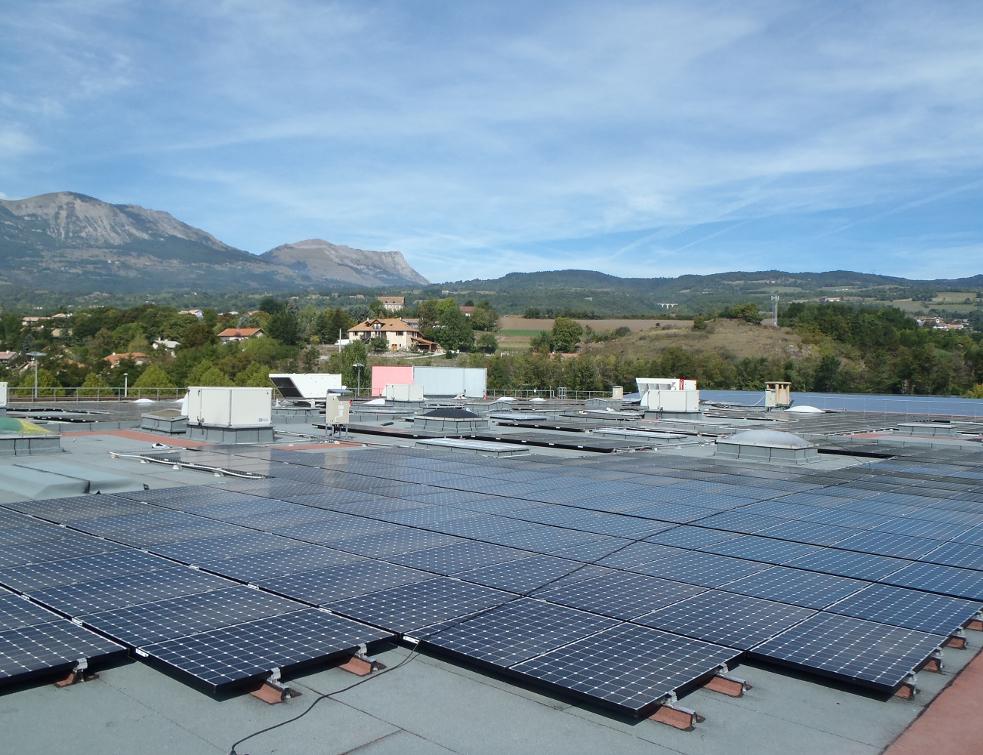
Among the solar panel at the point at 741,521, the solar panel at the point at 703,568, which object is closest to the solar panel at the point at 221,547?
the solar panel at the point at 703,568

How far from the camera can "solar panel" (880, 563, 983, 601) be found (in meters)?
12.9

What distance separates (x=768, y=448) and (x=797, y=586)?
20.1 m

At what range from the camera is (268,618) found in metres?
10.4

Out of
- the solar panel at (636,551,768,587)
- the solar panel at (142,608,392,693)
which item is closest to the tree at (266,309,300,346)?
the solar panel at (636,551,768,587)

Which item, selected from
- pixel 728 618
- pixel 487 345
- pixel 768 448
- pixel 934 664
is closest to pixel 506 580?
pixel 728 618

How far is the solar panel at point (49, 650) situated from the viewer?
8.53 meters

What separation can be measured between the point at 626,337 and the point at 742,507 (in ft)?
545

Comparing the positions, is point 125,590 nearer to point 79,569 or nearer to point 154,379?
point 79,569

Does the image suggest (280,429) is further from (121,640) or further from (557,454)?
(121,640)

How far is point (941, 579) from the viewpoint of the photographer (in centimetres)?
1358

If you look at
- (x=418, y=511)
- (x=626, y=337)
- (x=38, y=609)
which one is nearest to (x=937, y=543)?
(x=418, y=511)

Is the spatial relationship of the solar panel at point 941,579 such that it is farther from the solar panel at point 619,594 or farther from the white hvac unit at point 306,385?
the white hvac unit at point 306,385

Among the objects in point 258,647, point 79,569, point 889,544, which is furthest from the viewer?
point 889,544

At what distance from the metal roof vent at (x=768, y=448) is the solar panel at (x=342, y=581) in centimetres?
2258
